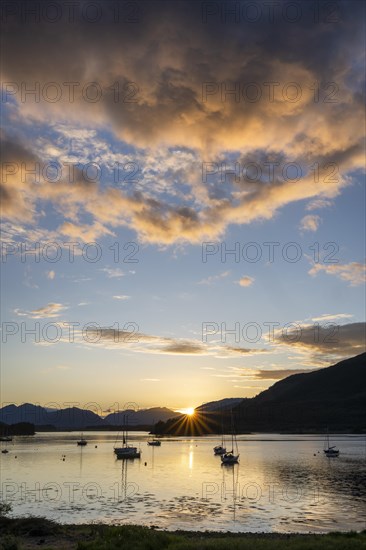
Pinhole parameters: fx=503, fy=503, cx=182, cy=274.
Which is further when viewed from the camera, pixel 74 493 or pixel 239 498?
pixel 74 493

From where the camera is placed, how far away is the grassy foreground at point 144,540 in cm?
3269

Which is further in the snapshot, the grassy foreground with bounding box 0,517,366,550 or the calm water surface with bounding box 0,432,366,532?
the calm water surface with bounding box 0,432,366,532

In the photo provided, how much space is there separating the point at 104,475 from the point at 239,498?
149 ft

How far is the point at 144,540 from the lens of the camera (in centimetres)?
3381

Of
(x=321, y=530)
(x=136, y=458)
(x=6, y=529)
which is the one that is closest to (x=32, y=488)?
(x=6, y=529)

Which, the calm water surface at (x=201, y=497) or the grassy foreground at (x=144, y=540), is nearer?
the grassy foreground at (x=144, y=540)

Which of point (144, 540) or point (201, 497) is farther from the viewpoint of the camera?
point (201, 497)

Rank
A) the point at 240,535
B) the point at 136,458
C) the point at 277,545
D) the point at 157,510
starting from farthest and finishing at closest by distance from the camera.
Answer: the point at 136,458 → the point at 157,510 → the point at 240,535 → the point at 277,545

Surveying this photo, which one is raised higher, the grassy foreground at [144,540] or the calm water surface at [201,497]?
the grassy foreground at [144,540]

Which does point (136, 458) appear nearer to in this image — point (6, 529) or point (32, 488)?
point (32, 488)

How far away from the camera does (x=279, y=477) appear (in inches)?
3841

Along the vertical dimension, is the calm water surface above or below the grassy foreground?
below

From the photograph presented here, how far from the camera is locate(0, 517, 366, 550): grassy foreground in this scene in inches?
1287

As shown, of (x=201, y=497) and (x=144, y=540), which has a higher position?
(x=144, y=540)
